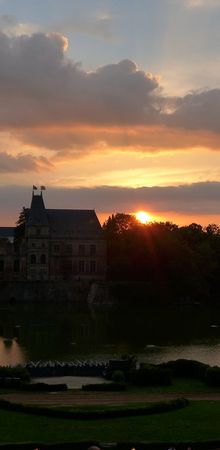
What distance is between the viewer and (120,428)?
2467 centimetres

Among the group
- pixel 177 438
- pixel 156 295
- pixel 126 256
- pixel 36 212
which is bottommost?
pixel 177 438

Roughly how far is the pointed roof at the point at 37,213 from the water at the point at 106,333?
2043cm

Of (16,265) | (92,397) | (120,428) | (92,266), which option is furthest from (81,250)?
(120,428)

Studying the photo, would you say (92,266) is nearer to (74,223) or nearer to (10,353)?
(74,223)

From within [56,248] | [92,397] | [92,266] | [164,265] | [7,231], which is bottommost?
[92,397]

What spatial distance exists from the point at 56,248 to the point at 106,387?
271 feet

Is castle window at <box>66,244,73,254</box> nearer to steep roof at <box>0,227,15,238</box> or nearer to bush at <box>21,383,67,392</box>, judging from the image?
steep roof at <box>0,227,15,238</box>

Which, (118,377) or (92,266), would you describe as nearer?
(118,377)

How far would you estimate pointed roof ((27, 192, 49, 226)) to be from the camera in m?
114

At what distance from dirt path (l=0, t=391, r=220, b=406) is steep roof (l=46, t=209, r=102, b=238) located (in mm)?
83728

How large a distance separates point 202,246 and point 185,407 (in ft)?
293

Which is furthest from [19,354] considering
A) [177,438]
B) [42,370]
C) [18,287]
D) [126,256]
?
[126,256]

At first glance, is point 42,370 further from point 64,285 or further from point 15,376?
point 64,285

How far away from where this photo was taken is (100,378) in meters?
37.4
